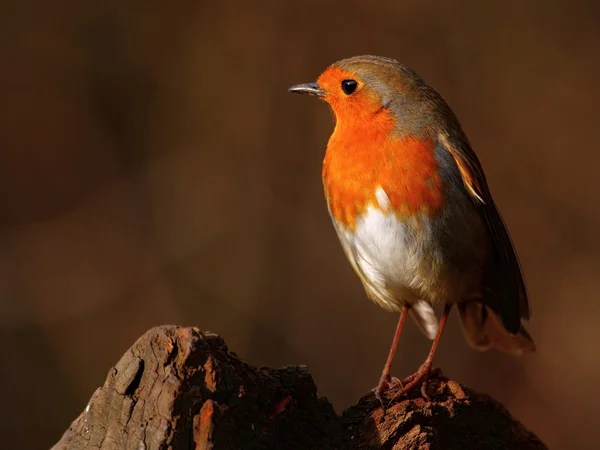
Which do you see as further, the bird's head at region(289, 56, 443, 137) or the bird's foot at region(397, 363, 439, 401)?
the bird's head at region(289, 56, 443, 137)

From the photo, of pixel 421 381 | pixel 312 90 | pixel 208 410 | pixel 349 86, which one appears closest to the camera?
pixel 208 410

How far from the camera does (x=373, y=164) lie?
354 cm

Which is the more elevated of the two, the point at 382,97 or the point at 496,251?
the point at 382,97

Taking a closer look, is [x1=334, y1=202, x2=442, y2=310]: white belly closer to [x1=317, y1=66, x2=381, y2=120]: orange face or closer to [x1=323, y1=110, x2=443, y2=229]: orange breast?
[x1=323, y1=110, x2=443, y2=229]: orange breast

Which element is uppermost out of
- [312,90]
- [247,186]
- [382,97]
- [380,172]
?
[312,90]

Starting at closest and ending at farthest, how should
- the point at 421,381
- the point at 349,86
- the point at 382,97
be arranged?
1. the point at 421,381
2. the point at 382,97
3. the point at 349,86

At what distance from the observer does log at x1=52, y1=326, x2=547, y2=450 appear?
245 cm

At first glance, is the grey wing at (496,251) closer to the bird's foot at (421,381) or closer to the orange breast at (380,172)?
the orange breast at (380,172)

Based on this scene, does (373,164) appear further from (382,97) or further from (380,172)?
(382,97)

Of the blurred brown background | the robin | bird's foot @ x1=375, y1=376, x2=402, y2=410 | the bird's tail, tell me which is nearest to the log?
bird's foot @ x1=375, y1=376, x2=402, y2=410

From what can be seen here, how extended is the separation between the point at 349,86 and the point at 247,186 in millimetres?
2778

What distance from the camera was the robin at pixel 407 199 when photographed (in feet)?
11.5

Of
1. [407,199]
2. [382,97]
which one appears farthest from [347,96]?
[407,199]

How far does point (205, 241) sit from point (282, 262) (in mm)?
559
